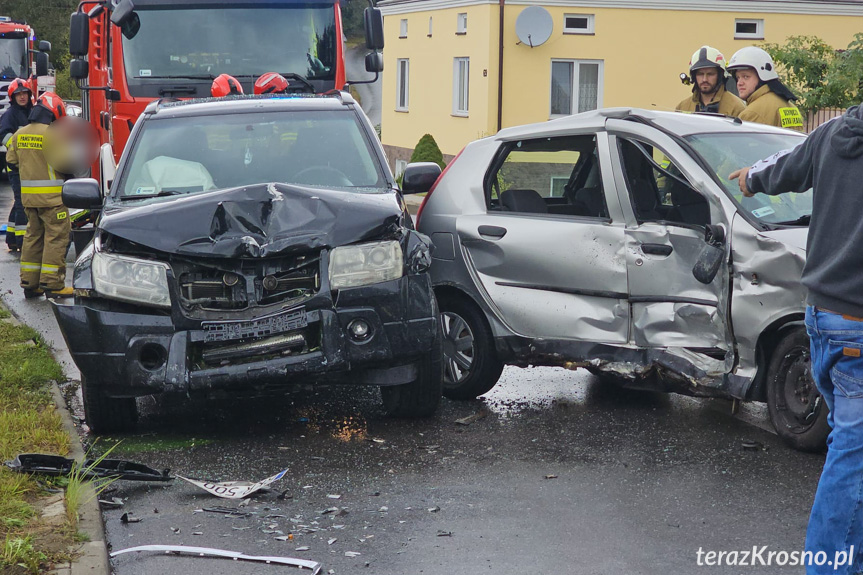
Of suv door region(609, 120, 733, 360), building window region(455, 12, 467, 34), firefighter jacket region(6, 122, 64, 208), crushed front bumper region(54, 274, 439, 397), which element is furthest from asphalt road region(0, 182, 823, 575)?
building window region(455, 12, 467, 34)

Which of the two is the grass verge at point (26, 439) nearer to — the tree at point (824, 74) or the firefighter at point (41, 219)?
the firefighter at point (41, 219)

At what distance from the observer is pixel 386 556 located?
14.8 ft

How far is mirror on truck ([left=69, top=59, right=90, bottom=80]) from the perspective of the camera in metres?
13.0

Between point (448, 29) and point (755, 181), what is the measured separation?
24559 millimetres

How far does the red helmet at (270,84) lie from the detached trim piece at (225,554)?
7.02 m

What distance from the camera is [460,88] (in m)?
27.8

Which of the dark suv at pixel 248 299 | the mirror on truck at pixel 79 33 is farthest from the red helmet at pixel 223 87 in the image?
the dark suv at pixel 248 299

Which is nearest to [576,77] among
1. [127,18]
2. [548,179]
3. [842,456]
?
[127,18]

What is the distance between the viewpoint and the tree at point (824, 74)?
15.5m

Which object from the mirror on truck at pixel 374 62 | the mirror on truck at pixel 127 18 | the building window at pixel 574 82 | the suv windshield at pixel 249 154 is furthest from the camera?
the building window at pixel 574 82

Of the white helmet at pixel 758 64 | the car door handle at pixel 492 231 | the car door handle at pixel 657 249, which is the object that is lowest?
the car door handle at pixel 492 231

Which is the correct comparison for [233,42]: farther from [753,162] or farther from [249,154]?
[753,162]

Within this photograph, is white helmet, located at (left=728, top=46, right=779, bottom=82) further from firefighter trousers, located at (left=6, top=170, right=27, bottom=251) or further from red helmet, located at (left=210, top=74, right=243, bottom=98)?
firefighter trousers, located at (left=6, top=170, right=27, bottom=251)

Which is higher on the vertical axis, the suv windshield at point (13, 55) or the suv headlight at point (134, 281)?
the suv windshield at point (13, 55)
